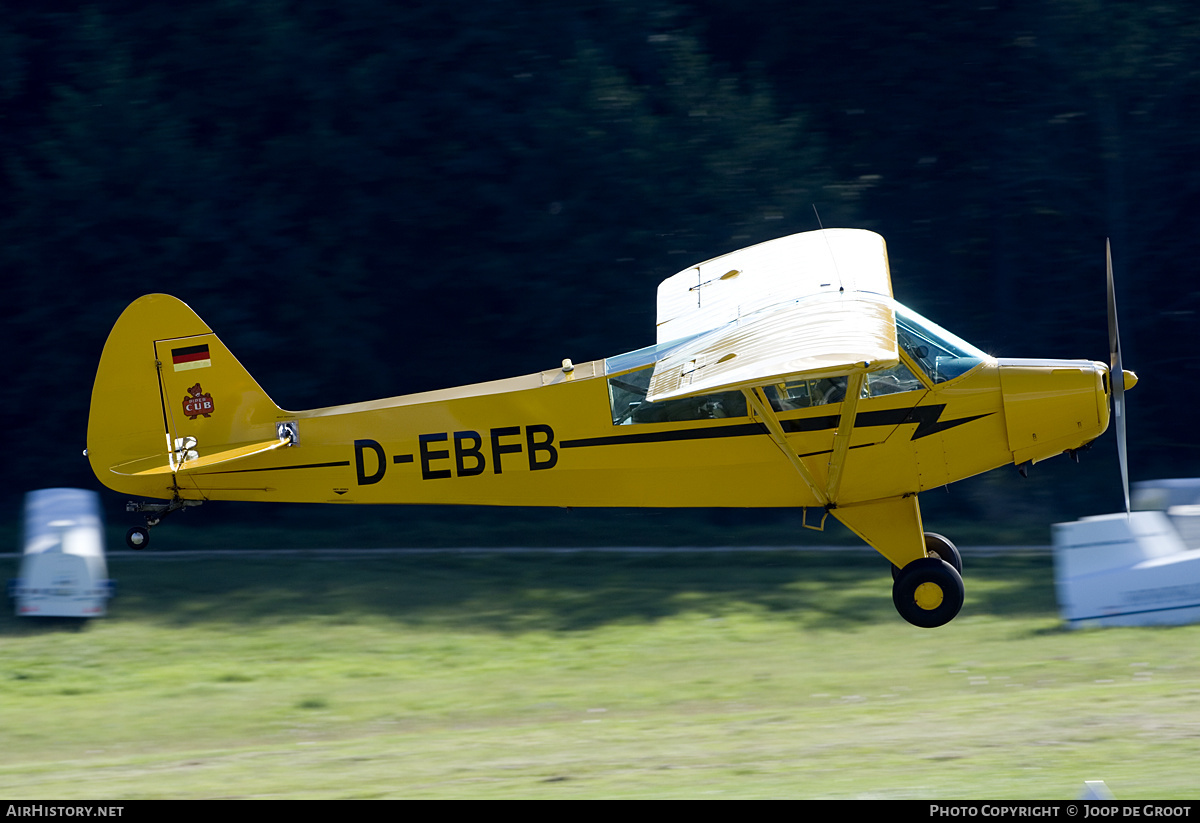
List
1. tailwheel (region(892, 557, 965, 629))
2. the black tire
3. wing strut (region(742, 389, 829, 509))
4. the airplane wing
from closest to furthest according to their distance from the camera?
the airplane wing, wing strut (region(742, 389, 829, 509)), tailwheel (region(892, 557, 965, 629)), the black tire

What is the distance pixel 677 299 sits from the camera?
1166cm

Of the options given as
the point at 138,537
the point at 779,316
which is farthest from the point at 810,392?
the point at 138,537

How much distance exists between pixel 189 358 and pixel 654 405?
3.95m

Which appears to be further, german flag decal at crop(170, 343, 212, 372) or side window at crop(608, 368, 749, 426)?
german flag decal at crop(170, 343, 212, 372)

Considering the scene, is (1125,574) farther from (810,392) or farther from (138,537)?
(138,537)

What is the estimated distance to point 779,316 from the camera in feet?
31.4

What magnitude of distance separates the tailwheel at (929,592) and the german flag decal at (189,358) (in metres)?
5.89

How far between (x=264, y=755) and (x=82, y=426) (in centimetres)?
1199

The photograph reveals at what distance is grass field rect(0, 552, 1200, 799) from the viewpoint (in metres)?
10.9

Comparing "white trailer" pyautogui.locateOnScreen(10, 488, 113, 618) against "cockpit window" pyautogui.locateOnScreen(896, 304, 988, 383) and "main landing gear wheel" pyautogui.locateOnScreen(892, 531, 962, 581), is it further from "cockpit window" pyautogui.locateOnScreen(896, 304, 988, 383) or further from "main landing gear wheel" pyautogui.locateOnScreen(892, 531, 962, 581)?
"cockpit window" pyautogui.locateOnScreen(896, 304, 988, 383)

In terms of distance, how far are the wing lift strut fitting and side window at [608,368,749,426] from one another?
0.60 ft

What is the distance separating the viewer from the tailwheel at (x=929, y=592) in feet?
33.1

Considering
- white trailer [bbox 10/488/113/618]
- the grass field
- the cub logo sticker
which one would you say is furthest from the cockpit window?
white trailer [bbox 10/488/113/618]

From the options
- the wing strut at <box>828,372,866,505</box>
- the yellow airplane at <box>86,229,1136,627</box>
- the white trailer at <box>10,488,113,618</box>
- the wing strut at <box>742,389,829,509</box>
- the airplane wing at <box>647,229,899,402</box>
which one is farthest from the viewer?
the white trailer at <box>10,488,113,618</box>
